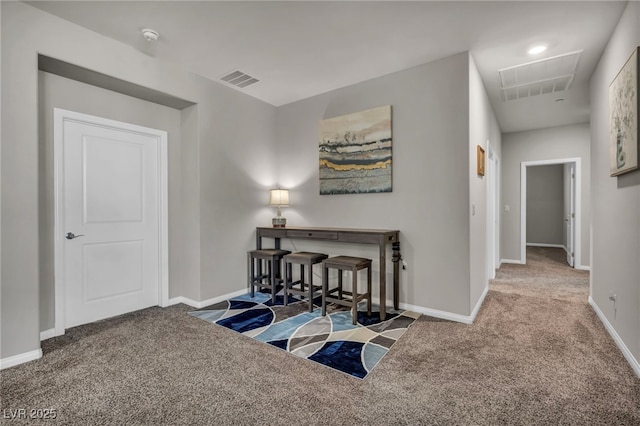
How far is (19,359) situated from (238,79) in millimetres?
3085

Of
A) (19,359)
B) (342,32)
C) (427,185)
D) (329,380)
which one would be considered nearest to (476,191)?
(427,185)

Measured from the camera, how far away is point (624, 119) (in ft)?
7.24

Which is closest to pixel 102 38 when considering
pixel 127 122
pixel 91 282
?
pixel 127 122

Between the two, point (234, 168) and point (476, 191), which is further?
point (234, 168)

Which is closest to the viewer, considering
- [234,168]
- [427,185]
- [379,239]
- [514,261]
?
[379,239]

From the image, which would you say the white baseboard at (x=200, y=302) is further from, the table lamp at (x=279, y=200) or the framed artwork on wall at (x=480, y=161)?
the framed artwork on wall at (x=480, y=161)

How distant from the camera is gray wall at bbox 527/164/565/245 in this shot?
8.01m

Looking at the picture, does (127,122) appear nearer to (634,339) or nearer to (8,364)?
(8,364)

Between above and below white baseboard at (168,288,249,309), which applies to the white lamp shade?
above

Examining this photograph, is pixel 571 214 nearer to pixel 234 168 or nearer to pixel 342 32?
pixel 342 32

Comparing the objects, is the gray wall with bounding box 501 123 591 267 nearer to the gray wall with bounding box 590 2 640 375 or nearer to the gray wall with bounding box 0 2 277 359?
the gray wall with bounding box 590 2 640 375

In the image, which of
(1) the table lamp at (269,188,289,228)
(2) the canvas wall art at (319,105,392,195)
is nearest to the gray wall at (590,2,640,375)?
(2) the canvas wall art at (319,105,392,195)

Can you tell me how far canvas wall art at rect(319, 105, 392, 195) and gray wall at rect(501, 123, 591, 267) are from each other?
3.91 meters

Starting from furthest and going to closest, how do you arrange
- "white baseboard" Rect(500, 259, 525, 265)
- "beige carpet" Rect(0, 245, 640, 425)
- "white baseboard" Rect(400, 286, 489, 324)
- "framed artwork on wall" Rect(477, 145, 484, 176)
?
"white baseboard" Rect(500, 259, 525, 265) < "framed artwork on wall" Rect(477, 145, 484, 176) < "white baseboard" Rect(400, 286, 489, 324) < "beige carpet" Rect(0, 245, 640, 425)
